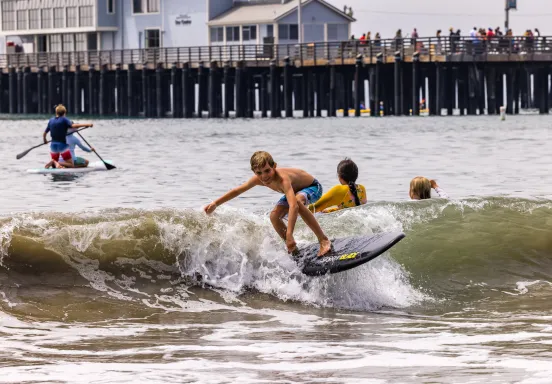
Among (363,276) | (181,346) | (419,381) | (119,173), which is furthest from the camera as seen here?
(119,173)

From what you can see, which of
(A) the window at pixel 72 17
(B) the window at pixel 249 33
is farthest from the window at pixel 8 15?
(B) the window at pixel 249 33

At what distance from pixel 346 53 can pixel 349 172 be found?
53.3 meters

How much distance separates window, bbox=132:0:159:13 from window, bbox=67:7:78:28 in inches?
204

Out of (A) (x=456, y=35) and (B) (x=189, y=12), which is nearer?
(A) (x=456, y=35)

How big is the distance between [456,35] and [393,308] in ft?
166

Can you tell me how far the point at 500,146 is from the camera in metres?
37.9

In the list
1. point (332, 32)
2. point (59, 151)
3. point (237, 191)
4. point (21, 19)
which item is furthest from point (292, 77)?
point (237, 191)

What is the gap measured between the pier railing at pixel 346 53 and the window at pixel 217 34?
95.1 inches

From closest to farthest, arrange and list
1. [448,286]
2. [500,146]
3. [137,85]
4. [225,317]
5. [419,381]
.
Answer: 1. [419,381]
2. [225,317]
3. [448,286]
4. [500,146]
5. [137,85]

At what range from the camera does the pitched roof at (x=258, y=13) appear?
79.4 m

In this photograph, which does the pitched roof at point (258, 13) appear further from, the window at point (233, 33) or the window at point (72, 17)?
the window at point (72, 17)

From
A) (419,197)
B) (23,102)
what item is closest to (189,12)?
(23,102)

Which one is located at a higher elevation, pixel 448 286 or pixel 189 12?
pixel 189 12

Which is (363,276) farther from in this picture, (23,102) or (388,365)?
(23,102)
